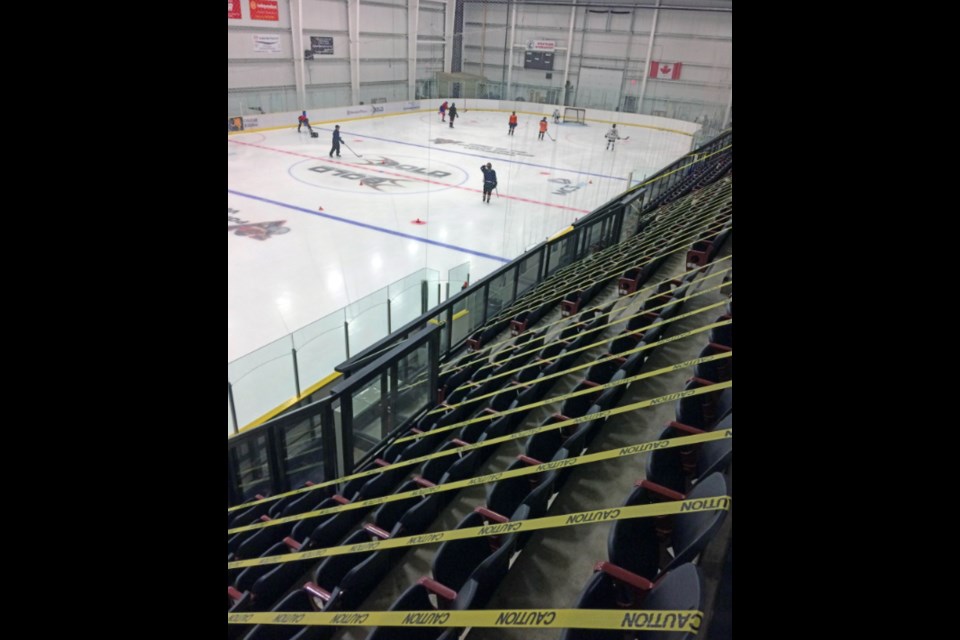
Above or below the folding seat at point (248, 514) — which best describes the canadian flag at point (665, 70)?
above

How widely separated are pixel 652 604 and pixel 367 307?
4.43 m

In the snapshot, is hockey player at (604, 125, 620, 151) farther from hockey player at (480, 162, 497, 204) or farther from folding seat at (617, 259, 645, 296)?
folding seat at (617, 259, 645, 296)

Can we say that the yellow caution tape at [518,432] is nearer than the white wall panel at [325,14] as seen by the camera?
Yes

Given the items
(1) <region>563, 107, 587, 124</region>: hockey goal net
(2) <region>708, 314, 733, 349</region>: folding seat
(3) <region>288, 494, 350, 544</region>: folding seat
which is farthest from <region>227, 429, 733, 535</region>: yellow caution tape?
(1) <region>563, 107, 587, 124</region>: hockey goal net

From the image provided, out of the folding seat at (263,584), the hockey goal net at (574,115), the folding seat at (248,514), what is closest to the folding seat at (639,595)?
the folding seat at (263,584)

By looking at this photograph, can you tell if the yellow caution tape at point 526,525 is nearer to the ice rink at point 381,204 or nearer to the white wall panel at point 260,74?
the ice rink at point 381,204

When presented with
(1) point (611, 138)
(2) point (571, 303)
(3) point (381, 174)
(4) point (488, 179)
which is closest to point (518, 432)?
(2) point (571, 303)

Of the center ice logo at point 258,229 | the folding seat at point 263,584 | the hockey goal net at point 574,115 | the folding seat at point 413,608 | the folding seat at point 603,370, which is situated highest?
the hockey goal net at point 574,115

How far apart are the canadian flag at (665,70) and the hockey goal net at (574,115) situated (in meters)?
3.28

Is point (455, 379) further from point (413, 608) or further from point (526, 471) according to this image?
point (413, 608)

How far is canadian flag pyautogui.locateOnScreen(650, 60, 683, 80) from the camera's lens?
22641 millimetres

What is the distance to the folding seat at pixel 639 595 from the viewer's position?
1.31 meters
